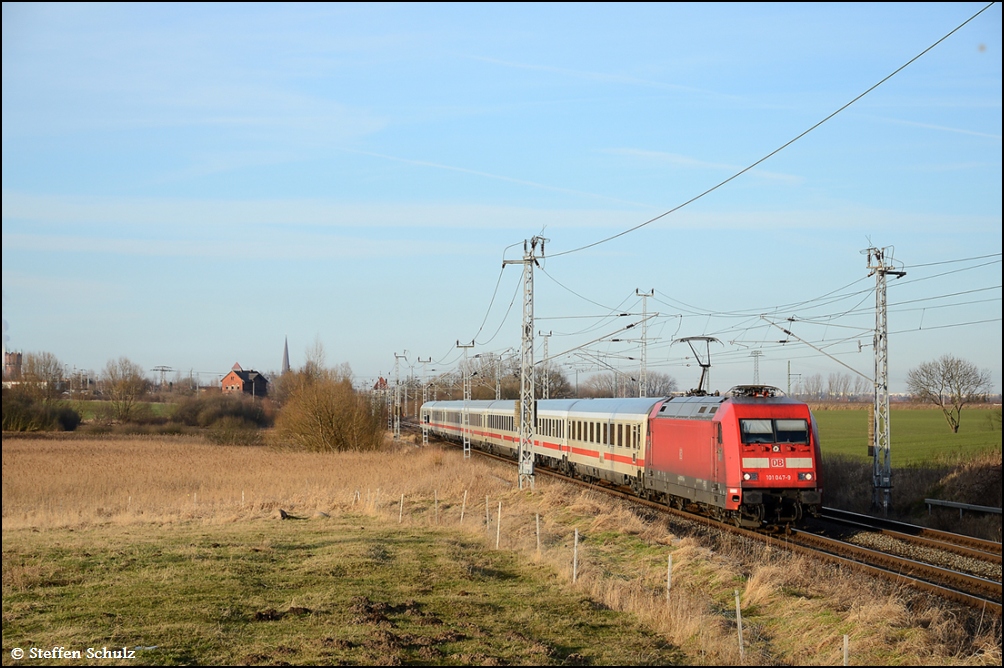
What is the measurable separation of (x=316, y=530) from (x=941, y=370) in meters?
Answer: 39.1

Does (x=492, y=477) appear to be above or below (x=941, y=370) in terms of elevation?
below

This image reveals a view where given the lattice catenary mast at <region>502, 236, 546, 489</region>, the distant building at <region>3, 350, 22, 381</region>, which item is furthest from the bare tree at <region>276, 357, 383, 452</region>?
the distant building at <region>3, 350, 22, 381</region>

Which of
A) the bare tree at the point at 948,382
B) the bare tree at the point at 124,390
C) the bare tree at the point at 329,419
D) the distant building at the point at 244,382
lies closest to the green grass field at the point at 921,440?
the bare tree at the point at 948,382

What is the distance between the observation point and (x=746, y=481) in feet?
69.2

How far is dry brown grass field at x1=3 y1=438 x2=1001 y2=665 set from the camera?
1157 centimetres

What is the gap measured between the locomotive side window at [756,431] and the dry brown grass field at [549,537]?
8.08ft

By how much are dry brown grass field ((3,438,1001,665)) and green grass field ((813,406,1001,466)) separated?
53.4 feet

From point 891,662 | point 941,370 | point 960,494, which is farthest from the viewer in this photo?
point 941,370

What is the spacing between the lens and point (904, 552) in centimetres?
1975

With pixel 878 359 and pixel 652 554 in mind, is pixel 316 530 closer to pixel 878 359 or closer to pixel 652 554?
pixel 652 554

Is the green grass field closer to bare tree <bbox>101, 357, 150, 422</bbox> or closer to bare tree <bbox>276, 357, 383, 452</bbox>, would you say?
bare tree <bbox>276, 357, 383, 452</bbox>

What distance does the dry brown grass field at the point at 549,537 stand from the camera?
38.0 ft

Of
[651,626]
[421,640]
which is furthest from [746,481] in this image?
[421,640]

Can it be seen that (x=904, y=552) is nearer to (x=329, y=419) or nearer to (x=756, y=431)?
(x=756, y=431)
